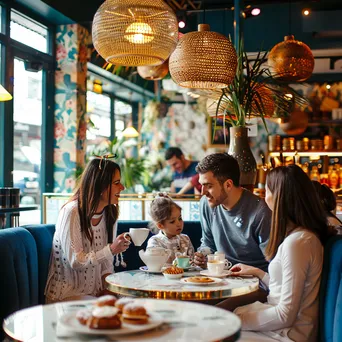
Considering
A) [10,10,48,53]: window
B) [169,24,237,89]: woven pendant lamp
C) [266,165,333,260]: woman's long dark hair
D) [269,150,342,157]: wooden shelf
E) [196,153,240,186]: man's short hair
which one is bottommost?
[266,165,333,260]: woman's long dark hair

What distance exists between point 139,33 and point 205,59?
630 mm

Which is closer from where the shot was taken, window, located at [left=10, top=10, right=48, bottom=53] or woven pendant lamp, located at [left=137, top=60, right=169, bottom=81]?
woven pendant lamp, located at [left=137, top=60, right=169, bottom=81]

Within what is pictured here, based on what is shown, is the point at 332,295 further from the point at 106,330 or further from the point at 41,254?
the point at 41,254

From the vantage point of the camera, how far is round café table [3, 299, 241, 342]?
1.76m

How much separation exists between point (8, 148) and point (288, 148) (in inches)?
196

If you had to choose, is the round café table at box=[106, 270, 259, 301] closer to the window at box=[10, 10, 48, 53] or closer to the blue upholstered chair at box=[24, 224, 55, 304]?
the blue upholstered chair at box=[24, 224, 55, 304]

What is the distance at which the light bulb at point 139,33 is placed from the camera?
3.69m

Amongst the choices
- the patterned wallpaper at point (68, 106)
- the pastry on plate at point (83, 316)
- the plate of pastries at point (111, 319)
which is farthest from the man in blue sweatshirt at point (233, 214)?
the patterned wallpaper at point (68, 106)

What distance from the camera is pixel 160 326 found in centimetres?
185

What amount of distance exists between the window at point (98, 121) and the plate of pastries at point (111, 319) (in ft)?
27.6

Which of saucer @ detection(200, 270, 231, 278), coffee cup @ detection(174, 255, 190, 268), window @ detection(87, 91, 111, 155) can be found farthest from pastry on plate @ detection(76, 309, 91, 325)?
window @ detection(87, 91, 111, 155)

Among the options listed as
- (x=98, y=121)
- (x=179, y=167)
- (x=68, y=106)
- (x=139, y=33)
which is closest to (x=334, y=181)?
(x=179, y=167)

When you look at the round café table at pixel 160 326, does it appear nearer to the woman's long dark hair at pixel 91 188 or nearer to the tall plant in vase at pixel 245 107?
the woman's long dark hair at pixel 91 188

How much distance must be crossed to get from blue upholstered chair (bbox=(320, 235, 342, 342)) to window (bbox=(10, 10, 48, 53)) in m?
5.80
